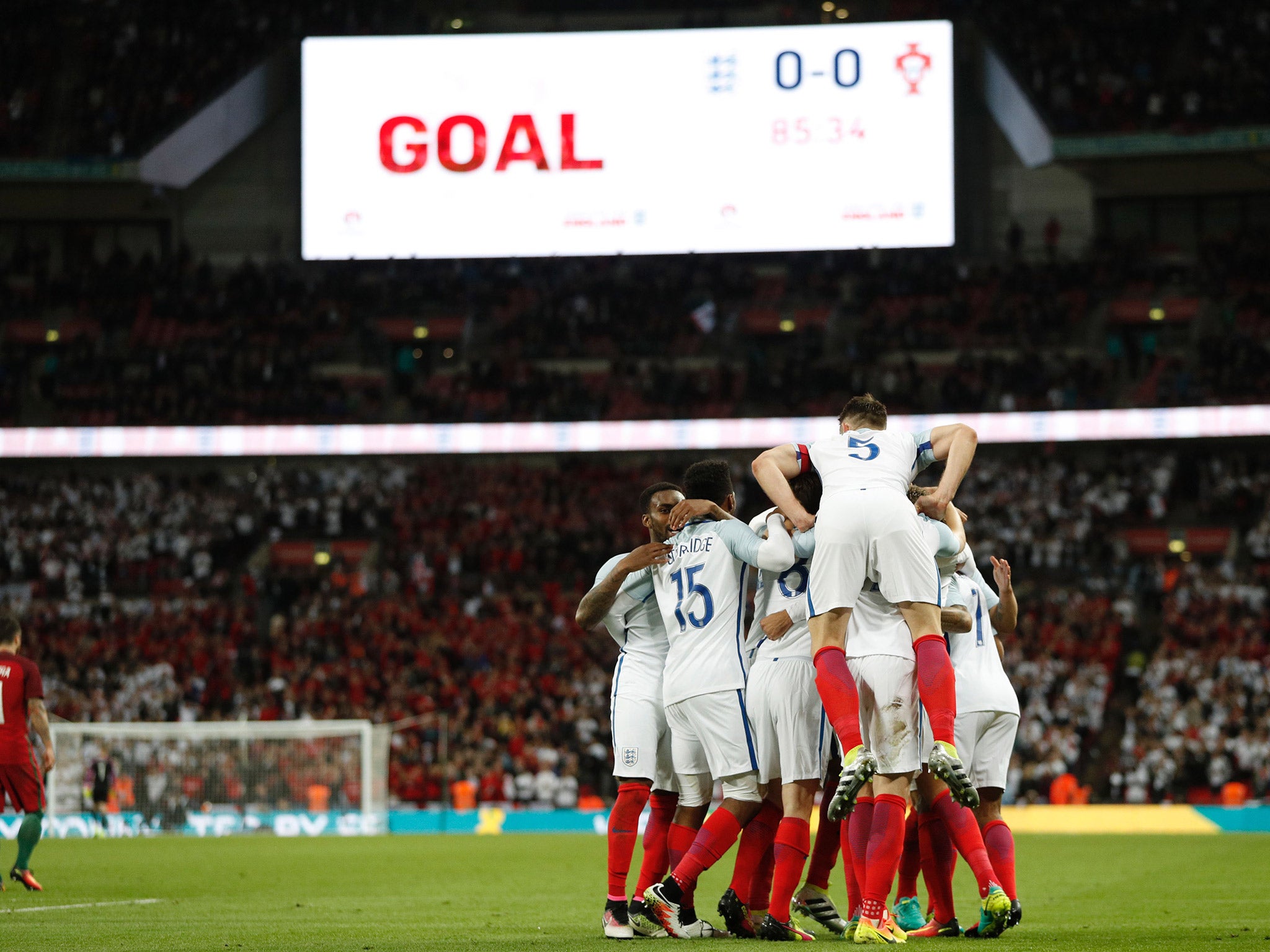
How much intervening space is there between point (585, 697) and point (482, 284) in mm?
14227

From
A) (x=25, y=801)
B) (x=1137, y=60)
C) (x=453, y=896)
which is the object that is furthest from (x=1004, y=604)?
(x=1137, y=60)

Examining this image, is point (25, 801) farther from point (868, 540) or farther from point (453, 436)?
point (453, 436)

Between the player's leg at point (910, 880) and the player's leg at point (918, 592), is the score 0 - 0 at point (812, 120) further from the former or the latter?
the player's leg at point (918, 592)

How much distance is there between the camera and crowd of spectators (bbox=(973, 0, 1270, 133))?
35.4m

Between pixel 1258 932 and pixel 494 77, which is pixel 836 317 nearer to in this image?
pixel 494 77

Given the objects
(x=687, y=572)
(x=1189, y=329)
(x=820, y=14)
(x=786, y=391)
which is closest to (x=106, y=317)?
(x=786, y=391)

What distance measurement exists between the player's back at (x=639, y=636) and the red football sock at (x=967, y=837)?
1.61 meters

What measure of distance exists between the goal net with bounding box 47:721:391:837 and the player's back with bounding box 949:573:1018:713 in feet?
55.6

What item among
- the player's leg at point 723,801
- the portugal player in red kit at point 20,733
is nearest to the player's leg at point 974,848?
the player's leg at point 723,801

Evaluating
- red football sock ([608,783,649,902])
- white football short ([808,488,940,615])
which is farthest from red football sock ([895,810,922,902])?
white football short ([808,488,940,615])

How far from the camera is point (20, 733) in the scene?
11.7 meters

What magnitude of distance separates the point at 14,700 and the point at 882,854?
746 cm

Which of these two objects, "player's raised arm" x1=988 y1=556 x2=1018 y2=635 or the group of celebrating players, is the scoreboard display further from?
the group of celebrating players

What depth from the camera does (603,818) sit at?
24.0m
